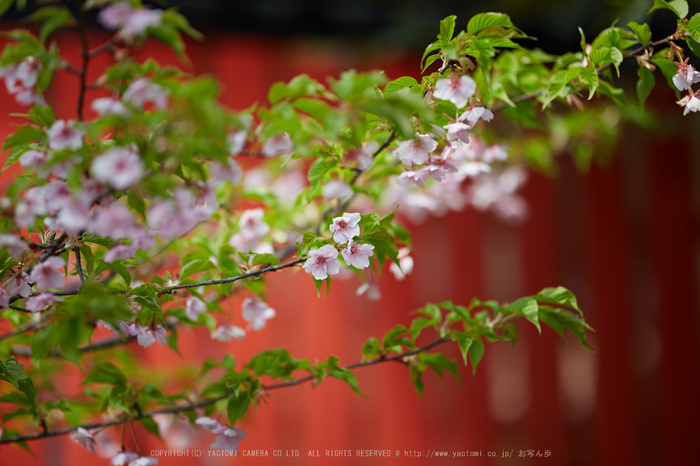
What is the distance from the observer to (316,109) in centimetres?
50

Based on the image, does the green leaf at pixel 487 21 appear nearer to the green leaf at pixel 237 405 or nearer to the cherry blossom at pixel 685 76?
the cherry blossom at pixel 685 76

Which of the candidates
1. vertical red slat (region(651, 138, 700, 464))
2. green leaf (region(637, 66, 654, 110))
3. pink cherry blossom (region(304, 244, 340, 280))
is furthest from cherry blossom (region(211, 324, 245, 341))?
vertical red slat (region(651, 138, 700, 464))

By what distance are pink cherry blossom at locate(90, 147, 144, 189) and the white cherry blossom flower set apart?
249 mm

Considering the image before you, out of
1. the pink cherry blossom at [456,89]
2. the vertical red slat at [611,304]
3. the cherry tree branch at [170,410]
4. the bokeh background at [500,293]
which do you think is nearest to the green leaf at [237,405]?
the cherry tree branch at [170,410]

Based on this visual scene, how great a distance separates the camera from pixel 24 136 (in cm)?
48

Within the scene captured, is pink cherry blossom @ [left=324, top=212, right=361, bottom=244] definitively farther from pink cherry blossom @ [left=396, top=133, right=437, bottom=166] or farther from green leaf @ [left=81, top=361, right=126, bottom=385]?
green leaf @ [left=81, top=361, right=126, bottom=385]

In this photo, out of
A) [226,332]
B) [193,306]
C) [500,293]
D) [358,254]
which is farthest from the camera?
[500,293]

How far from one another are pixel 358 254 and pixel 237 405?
0.28 m

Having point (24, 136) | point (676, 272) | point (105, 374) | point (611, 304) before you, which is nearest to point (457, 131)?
point (24, 136)

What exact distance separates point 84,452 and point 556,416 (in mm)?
1718

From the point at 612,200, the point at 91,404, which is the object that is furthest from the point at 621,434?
the point at 91,404

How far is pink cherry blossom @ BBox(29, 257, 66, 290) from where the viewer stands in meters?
0.46

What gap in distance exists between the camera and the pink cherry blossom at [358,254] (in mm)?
571

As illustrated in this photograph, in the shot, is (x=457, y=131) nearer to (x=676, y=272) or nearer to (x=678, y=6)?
(x=678, y=6)
